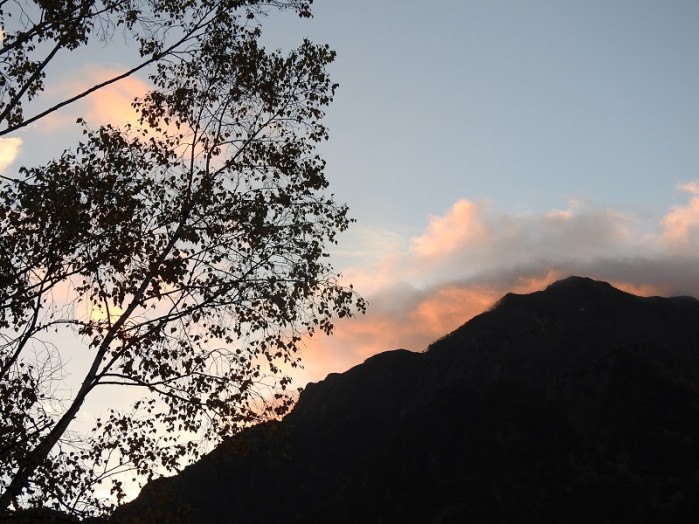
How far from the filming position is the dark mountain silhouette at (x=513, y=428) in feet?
326

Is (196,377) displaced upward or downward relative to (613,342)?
downward

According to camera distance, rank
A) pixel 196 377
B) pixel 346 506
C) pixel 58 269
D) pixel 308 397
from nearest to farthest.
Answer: pixel 58 269 < pixel 196 377 < pixel 346 506 < pixel 308 397

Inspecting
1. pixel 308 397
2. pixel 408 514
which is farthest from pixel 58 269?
pixel 308 397

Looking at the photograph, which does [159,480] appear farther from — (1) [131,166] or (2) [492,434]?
(2) [492,434]

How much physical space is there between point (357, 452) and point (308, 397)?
32367 mm

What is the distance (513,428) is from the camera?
401ft

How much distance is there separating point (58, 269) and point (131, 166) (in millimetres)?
3172

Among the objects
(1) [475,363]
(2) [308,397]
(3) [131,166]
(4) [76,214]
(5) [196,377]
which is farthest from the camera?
(2) [308,397]

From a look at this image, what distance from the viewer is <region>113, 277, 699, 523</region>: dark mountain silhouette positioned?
326 ft

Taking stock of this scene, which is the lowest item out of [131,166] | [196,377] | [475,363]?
[196,377]

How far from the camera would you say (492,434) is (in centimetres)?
12231

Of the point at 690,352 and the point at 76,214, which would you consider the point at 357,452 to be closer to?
the point at 690,352

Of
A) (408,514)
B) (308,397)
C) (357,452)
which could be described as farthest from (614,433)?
(308,397)

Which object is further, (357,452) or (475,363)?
(475,363)
